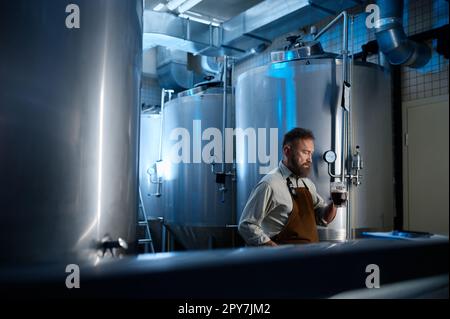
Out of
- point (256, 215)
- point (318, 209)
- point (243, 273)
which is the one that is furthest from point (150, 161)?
point (243, 273)

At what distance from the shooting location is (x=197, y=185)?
151 inches

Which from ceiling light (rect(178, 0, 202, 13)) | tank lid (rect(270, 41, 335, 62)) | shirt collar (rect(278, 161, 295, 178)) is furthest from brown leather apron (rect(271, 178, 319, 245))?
ceiling light (rect(178, 0, 202, 13))

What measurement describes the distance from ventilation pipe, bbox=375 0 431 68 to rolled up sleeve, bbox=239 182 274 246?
2.04m

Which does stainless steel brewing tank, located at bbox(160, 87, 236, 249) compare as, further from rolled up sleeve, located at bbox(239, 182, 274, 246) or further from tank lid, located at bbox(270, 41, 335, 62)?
rolled up sleeve, located at bbox(239, 182, 274, 246)

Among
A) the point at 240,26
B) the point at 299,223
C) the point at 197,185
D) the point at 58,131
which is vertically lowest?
the point at 299,223

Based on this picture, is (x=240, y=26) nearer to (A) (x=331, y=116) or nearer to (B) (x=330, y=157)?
(A) (x=331, y=116)

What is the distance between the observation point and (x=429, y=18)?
356 centimetres

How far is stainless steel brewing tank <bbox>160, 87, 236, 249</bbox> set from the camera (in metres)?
3.73

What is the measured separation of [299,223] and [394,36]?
2.06m

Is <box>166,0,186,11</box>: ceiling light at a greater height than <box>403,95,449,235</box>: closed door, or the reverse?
<box>166,0,186,11</box>: ceiling light

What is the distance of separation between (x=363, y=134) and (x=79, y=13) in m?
2.31

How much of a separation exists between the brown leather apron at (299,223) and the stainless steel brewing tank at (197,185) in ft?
5.73
